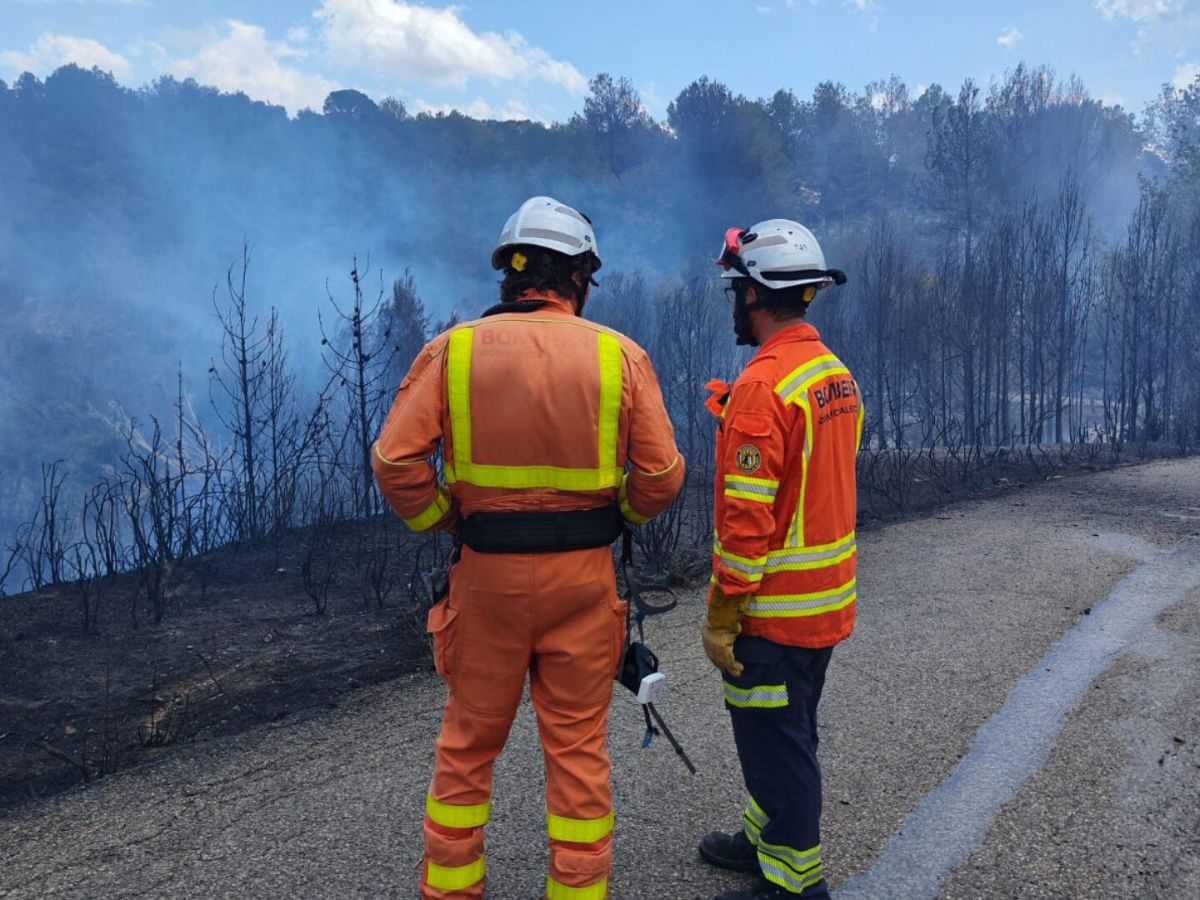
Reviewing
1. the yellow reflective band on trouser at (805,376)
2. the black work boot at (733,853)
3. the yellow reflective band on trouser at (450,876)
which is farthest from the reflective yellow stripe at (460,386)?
the black work boot at (733,853)

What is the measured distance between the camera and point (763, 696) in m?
2.47

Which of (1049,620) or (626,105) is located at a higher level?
(626,105)

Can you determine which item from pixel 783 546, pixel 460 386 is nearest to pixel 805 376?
pixel 783 546

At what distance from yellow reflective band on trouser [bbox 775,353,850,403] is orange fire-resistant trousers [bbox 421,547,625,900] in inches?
27.6

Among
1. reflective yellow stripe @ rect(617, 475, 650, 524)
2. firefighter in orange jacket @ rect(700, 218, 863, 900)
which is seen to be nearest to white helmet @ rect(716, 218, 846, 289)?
firefighter in orange jacket @ rect(700, 218, 863, 900)

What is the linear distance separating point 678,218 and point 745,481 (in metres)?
46.6

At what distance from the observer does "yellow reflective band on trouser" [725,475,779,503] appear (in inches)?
92.7

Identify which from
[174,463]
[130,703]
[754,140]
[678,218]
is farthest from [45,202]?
[130,703]

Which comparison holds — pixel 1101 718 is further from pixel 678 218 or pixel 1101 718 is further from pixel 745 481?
pixel 678 218

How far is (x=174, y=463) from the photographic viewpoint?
29.6 meters

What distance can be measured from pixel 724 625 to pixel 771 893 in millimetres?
878

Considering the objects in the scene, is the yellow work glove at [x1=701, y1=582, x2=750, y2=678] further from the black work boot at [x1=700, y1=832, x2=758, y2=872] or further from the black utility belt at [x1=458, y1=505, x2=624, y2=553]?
the black work boot at [x1=700, y1=832, x2=758, y2=872]

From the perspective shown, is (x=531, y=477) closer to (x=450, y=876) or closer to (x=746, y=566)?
(x=746, y=566)

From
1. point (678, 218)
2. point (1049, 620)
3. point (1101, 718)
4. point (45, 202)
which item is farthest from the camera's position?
point (678, 218)
